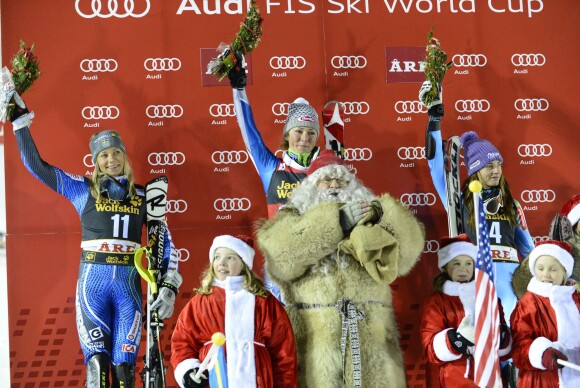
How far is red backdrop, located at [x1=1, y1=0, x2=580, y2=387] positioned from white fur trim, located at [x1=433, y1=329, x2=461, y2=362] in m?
1.46

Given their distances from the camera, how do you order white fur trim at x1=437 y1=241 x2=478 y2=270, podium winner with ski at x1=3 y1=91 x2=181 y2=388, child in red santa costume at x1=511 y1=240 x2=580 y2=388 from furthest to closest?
1. white fur trim at x1=437 y1=241 x2=478 y2=270
2. podium winner with ski at x1=3 y1=91 x2=181 y2=388
3. child in red santa costume at x1=511 y1=240 x2=580 y2=388

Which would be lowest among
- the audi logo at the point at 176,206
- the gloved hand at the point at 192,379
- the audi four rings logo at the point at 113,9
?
the gloved hand at the point at 192,379

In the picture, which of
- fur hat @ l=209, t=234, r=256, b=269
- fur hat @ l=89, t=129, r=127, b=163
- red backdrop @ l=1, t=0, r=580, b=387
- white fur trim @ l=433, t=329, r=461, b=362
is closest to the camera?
fur hat @ l=209, t=234, r=256, b=269

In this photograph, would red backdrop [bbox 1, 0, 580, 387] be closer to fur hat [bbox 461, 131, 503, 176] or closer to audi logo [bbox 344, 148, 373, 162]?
audi logo [bbox 344, 148, 373, 162]

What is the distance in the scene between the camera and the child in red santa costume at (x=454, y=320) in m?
5.36

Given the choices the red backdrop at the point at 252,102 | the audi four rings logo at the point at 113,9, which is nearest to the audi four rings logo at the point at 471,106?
the red backdrop at the point at 252,102

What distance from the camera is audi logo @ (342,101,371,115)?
7.05m

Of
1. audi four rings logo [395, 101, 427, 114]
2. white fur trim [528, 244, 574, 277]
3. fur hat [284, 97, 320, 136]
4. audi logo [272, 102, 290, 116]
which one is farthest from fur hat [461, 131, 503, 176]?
audi logo [272, 102, 290, 116]

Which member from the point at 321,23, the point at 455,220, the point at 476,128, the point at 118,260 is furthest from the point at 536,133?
the point at 118,260

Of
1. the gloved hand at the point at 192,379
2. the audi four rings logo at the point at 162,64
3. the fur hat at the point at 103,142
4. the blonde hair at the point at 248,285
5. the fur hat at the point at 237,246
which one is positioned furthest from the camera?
the audi four rings logo at the point at 162,64

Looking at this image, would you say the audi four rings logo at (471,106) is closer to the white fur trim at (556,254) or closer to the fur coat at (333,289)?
the white fur trim at (556,254)

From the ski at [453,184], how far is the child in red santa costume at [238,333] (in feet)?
6.03

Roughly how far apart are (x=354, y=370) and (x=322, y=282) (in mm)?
515

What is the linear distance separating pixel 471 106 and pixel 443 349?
7.98 feet
